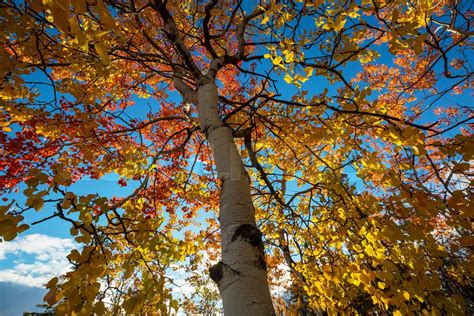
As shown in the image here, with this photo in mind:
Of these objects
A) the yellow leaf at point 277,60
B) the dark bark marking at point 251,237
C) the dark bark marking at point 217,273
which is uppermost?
the yellow leaf at point 277,60

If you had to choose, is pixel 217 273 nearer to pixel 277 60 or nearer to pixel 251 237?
pixel 251 237

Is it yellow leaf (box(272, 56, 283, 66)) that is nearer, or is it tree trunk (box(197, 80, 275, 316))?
tree trunk (box(197, 80, 275, 316))

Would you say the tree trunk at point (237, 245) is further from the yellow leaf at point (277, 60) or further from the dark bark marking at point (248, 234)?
the yellow leaf at point (277, 60)

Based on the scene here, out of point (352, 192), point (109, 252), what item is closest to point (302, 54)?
point (352, 192)

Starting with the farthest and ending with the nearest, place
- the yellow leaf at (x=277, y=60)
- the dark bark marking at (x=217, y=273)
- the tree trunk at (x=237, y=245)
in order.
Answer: the yellow leaf at (x=277, y=60), the dark bark marking at (x=217, y=273), the tree trunk at (x=237, y=245)

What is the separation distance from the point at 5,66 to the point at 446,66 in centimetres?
504

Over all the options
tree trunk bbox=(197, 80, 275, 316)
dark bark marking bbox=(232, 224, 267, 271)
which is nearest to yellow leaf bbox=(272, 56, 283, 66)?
tree trunk bbox=(197, 80, 275, 316)

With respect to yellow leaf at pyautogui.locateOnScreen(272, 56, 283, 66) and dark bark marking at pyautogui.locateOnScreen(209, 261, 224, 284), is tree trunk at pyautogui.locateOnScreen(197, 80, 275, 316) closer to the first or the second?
dark bark marking at pyautogui.locateOnScreen(209, 261, 224, 284)

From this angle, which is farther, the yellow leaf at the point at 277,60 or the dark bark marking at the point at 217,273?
the yellow leaf at the point at 277,60

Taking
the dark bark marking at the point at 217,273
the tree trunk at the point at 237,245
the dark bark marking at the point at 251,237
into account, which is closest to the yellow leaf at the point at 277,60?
the tree trunk at the point at 237,245

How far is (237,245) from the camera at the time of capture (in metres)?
1.50

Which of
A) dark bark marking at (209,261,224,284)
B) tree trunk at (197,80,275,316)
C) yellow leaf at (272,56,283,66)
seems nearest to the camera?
tree trunk at (197,80,275,316)

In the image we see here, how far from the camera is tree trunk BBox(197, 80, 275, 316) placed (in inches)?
51.3

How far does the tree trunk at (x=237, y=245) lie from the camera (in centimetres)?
130
